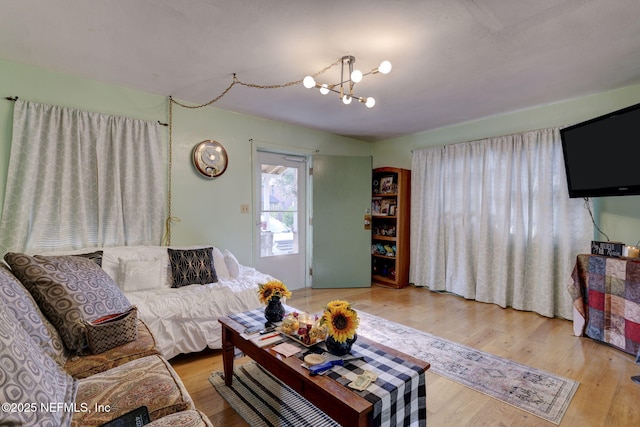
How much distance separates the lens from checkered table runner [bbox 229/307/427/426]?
1195mm

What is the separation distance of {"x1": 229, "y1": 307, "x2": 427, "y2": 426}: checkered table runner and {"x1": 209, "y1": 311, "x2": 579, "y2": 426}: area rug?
1.78ft

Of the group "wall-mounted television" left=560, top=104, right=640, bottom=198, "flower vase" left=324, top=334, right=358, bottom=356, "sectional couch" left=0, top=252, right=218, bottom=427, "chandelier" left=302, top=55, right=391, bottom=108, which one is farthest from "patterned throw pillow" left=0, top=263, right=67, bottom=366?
"wall-mounted television" left=560, top=104, right=640, bottom=198

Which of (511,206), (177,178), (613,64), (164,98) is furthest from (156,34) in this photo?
(511,206)

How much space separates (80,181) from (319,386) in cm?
271

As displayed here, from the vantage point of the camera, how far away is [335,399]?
3.90ft

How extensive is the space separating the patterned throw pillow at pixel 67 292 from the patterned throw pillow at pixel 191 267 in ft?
2.72

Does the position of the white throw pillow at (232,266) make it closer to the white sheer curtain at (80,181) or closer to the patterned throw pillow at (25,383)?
the white sheer curtain at (80,181)

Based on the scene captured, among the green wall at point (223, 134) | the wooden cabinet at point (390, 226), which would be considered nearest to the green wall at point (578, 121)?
the green wall at point (223, 134)

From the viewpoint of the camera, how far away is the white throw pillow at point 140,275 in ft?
8.13

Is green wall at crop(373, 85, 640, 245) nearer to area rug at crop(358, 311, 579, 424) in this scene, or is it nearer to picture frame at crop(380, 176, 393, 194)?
picture frame at crop(380, 176, 393, 194)

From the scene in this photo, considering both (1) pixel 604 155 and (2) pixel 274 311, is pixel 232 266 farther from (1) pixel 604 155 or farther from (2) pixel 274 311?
(1) pixel 604 155

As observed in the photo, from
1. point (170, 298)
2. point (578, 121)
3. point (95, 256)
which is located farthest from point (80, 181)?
point (578, 121)

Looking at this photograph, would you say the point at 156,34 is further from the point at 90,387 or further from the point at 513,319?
the point at 513,319

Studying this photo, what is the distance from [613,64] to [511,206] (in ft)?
5.37
